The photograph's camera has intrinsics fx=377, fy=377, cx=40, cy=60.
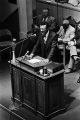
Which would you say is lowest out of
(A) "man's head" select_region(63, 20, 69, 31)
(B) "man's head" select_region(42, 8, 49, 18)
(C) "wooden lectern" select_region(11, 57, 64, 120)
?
(C) "wooden lectern" select_region(11, 57, 64, 120)

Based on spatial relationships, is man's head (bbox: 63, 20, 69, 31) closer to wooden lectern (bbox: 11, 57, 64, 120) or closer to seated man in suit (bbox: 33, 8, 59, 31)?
seated man in suit (bbox: 33, 8, 59, 31)

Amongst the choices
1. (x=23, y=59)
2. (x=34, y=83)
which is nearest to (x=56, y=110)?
(x=34, y=83)

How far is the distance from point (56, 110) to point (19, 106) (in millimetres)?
822

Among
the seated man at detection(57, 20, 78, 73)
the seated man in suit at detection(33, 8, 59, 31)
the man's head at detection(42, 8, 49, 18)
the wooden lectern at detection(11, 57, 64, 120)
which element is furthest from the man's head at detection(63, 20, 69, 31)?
the wooden lectern at detection(11, 57, 64, 120)

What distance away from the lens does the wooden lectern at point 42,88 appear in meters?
6.59

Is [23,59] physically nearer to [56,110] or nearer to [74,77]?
[56,110]

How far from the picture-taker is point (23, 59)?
23.1 ft

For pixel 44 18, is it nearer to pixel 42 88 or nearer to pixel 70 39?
pixel 70 39

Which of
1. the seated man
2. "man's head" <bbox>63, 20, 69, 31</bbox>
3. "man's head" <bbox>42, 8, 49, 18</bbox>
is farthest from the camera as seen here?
"man's head" <bbox>42, 8, 49, 18</bbox>

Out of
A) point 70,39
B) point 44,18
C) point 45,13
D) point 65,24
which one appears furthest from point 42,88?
point 45,13

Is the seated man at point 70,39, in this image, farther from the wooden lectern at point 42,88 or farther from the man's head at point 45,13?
the wooden lectern at point 42,88

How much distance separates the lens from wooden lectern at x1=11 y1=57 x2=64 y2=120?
659cm

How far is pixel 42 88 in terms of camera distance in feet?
21.6

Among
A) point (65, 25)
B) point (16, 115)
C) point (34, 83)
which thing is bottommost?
point (16, 115)
